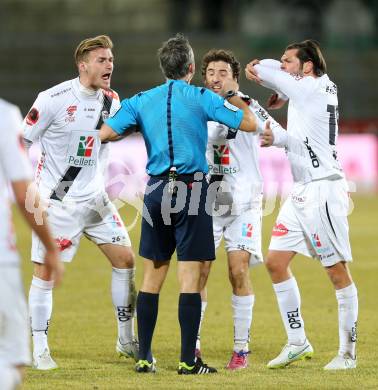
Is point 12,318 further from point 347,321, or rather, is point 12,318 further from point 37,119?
point 347,321

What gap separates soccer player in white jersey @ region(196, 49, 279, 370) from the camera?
23.4 ft

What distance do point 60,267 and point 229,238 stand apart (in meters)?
3.01

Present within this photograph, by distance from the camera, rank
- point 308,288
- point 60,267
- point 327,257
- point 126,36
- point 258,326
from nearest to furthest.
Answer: point 60,267, point 327,257, point 258,326, point 308,288, point 126,36

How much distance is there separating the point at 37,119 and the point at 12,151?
2925 mm

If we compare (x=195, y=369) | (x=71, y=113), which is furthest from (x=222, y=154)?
(x=195, y=369)

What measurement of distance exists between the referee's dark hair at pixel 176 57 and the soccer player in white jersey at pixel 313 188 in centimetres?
74

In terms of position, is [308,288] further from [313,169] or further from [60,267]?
[60,267]

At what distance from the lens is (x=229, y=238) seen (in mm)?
7195

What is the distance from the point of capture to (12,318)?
4129 millimetres

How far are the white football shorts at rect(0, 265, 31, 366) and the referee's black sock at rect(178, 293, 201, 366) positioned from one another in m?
2.33

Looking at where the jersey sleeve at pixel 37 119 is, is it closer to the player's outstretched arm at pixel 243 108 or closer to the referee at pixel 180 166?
the referee at pixel 180 166

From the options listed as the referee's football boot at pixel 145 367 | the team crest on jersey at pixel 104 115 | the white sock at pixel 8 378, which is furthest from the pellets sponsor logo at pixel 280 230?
the white sock at pixel 8 378

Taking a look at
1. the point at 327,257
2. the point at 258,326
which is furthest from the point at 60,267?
the point at 258,326

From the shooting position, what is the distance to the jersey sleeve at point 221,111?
20.4ft
